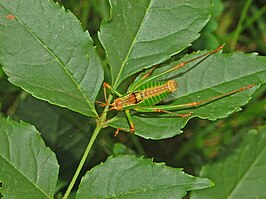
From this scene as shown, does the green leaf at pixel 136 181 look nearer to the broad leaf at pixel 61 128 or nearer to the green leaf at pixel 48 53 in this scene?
the green leaf at pixel 48 53

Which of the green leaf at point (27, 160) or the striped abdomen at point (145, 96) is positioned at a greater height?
the green leaf at point (27, 160)

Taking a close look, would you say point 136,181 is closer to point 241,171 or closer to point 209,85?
point 209,85

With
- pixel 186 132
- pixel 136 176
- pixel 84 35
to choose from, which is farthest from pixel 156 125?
pixel 186 132

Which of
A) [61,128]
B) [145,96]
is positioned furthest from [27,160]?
[61,128]

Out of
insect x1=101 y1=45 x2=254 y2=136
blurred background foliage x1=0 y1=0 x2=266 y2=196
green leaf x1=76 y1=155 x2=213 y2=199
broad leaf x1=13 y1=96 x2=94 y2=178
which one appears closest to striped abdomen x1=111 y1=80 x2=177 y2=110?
insect x1=101 y1=45 x2=254 y2=136

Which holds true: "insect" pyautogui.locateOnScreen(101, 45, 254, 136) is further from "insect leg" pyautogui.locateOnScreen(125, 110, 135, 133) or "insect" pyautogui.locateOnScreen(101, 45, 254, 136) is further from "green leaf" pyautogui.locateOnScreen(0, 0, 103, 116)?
"green leaf" pyautogui.locateOnScreen(0, 0, 103, 116)

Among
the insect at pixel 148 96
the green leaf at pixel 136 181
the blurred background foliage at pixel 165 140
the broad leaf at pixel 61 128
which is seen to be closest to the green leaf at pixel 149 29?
the insect at pixel 148 96
